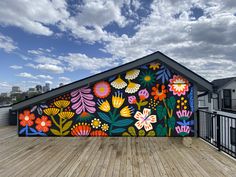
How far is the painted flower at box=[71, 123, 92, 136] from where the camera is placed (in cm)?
507

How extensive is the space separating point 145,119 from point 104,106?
4.67 feet

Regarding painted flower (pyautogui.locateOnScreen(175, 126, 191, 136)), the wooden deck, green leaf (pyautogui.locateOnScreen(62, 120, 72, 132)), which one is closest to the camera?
the wooden deck

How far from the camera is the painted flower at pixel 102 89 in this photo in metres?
5.06

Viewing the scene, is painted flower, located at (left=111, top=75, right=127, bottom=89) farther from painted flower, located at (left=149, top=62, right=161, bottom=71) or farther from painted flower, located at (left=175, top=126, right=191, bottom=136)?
painted flower, located at (left=175, top=126, right=191, bottom=136)

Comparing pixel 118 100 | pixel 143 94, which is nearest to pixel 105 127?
pixel 118 100

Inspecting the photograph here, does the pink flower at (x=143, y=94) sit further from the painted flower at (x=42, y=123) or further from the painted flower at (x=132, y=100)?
the painted flower at (x=42, y=123)

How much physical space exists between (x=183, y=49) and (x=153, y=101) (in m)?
8.97

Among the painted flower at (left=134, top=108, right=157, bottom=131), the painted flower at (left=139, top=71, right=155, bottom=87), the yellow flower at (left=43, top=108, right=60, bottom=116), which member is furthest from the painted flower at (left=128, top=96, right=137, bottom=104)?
the yellow flower at (left=43, top=108, right=60, bottom=116)

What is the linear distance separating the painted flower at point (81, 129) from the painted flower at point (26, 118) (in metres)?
1.42

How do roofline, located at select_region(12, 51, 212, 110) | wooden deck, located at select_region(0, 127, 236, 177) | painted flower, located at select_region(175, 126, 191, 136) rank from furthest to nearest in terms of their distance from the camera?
painted flower, located at select_region(175, 126, 191, 136), roofline, located at select_region(12, 51, 212, 110), wooden deck, located at select_region(0, 127, 236, 177)

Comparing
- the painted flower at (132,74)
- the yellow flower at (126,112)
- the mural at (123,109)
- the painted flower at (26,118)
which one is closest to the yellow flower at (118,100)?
the mural at (123,109)

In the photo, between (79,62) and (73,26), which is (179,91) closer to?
(73,26)

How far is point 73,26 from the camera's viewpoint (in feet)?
30.9

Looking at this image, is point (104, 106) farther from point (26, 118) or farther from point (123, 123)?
point (26, 118)
